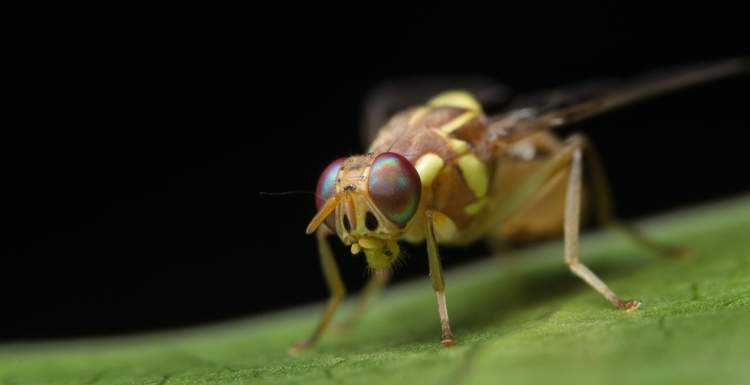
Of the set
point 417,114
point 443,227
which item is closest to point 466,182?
point 443,227

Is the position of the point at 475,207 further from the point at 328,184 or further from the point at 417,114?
the point at 328,184

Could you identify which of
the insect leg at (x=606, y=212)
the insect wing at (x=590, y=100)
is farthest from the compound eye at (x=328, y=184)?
the insect leg at (x=606, y=212)

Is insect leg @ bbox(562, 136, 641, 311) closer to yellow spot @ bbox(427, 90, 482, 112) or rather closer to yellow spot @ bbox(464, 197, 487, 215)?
yellow spot @ bbox(464, 197, 487, 215)

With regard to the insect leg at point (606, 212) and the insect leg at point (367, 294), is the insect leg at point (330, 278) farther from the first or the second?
the insect leg at point (606, 212)

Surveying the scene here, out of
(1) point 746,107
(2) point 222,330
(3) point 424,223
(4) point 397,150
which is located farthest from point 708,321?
(1) point 746,107

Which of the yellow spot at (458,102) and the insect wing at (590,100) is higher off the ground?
the yellow spot at (458,102)

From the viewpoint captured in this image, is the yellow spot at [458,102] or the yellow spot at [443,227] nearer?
the yellow spot at [443,227]
